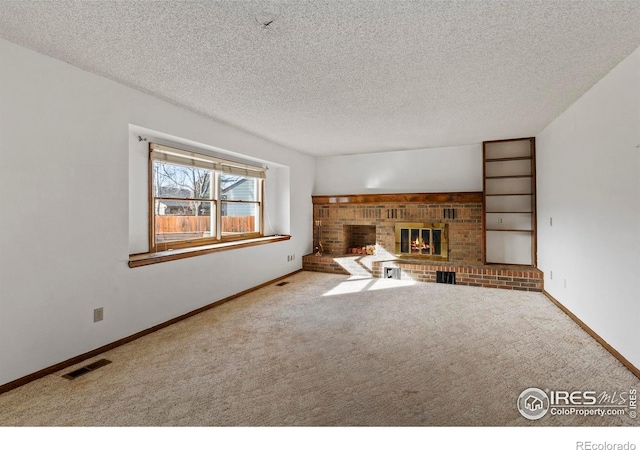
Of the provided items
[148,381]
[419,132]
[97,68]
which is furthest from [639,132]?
[97,68]

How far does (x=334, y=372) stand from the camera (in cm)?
233

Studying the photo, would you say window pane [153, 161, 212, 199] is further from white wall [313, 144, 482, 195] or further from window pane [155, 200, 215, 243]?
white wall [313, 144, 482, 195]

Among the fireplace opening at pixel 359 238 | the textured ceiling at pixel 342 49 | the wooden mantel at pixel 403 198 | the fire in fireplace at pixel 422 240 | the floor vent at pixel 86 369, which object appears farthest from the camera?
the fireplace opening at pixel 359 238

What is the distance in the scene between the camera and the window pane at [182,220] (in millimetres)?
3677

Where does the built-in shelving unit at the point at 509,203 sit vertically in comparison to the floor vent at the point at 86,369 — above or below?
above

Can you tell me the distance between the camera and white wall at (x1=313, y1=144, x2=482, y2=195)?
549 centimetres

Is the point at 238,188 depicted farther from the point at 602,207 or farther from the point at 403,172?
the point at 602,207

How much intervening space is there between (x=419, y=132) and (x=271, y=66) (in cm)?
278

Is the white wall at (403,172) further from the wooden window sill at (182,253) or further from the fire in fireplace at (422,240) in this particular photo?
the wooden window sill at (182,253)

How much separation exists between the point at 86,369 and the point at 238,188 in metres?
3.09

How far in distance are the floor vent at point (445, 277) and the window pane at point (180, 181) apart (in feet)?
12.4

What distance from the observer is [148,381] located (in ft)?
7.27

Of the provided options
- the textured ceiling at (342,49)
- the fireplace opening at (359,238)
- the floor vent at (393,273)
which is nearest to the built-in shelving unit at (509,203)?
the floor vent at (393,273)

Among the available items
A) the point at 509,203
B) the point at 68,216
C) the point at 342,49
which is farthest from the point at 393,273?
the point at 68,216
